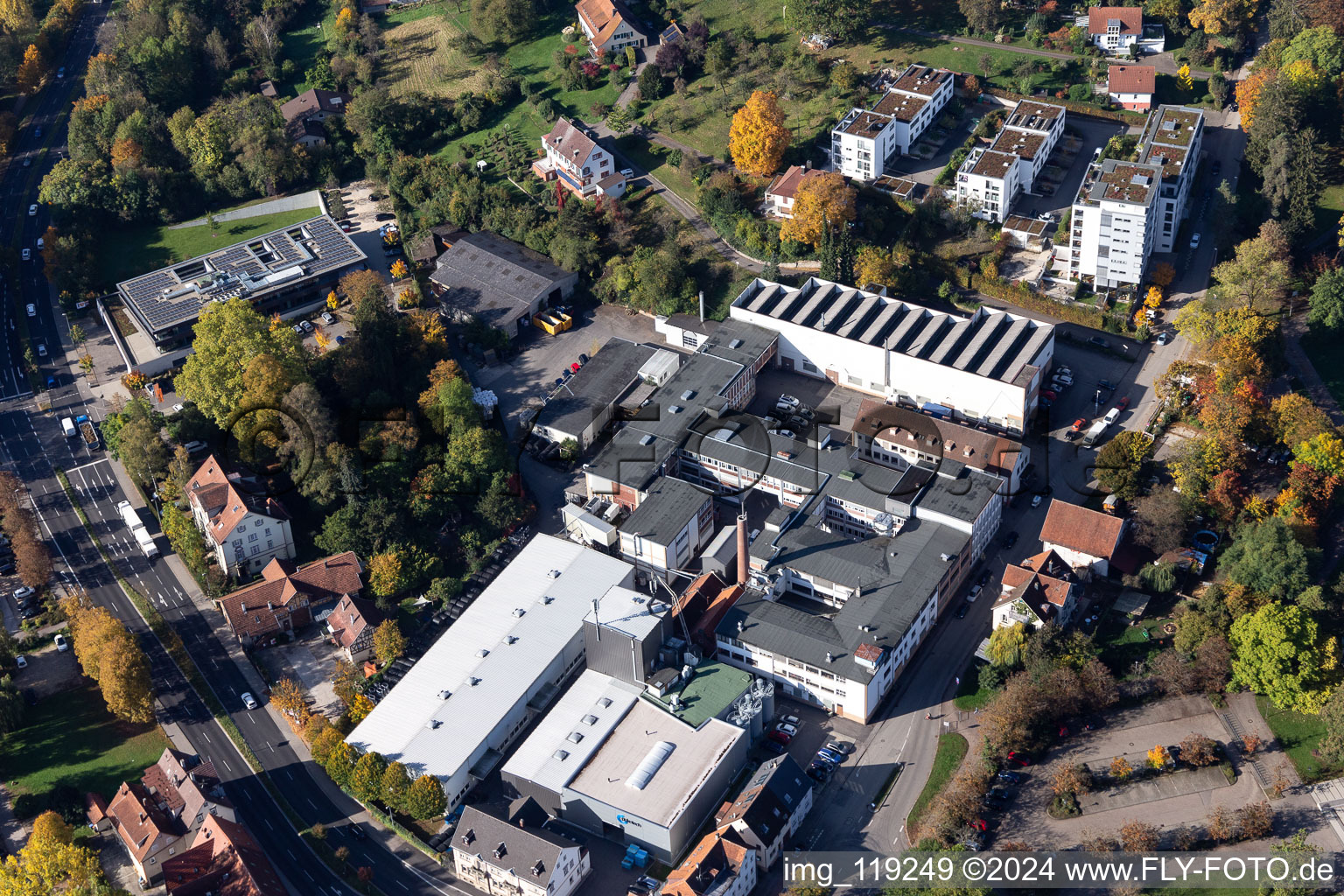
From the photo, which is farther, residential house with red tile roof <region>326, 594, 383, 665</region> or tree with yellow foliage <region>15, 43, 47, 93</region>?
tree with yellow foliage <region>15, 43, 47, 93</region>

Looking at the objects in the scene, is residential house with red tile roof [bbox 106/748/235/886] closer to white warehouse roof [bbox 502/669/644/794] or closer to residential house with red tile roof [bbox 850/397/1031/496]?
white warehouse roof [bbox 502/669/644/794]

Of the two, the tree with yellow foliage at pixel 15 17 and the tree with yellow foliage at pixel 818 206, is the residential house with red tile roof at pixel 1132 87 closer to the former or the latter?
the tree with yellow foliage at pixel 818 206

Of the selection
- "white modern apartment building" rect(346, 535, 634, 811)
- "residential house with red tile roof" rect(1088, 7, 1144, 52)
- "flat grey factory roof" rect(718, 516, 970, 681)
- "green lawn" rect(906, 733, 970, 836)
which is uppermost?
"residential house with red tile roof" rect(1088, 7, 1144, 52)

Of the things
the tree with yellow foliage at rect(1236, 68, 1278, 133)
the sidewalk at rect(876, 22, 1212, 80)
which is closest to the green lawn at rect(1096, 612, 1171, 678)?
the tree with yellow foliage at rect(1236, 68, 1278, 133)

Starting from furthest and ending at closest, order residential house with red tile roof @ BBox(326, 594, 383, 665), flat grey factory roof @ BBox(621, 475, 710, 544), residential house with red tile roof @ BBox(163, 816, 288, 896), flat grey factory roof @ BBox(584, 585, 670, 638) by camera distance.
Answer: flat grey factory roof @ BBox(621, 475, 710, 544), residential house with red tile roof @ BBox(326, 594, 383, 665), flat grey factory roof @ BBox(584, 585, 670, 638), residential house with red tile roof @ BBox(163, 816, 288, 896)

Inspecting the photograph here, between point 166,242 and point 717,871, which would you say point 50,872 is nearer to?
point 717,871

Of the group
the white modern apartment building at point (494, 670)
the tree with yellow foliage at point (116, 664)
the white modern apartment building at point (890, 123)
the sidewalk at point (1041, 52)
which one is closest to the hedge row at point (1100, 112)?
the sidewalk at point (1041, 52)
